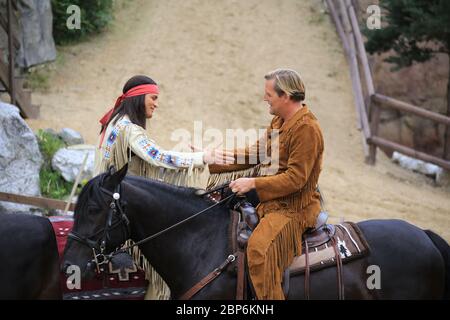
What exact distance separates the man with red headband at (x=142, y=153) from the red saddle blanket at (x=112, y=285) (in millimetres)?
113

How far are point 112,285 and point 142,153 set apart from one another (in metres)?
0.90

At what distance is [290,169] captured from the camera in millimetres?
3693

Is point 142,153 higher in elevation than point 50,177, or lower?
higher

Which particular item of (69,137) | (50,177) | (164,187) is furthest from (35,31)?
(164,187)

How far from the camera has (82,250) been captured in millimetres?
3545

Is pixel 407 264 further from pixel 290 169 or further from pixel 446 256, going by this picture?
pixel 290 169

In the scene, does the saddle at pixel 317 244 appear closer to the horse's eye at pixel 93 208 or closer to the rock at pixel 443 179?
the horse's eye at pixel 93 208

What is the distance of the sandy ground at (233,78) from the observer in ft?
31.9

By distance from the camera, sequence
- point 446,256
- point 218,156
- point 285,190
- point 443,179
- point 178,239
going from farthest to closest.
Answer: point 443,179
point 218,156
point 446,256
point 178,239
point 285,190

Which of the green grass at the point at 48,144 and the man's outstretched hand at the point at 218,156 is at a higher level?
the man's outstretched hand at the point at 218,156

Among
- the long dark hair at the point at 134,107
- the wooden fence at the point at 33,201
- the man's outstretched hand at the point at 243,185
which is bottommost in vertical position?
the wooden fence at the point at 33,201

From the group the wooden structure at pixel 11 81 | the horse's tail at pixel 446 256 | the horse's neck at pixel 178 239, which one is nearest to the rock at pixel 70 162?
the wooden structure at pixel 11 81

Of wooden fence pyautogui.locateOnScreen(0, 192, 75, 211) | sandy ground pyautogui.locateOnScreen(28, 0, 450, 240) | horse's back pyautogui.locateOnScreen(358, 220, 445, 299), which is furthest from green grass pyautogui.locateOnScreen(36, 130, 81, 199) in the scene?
horse's back pyautogui.locateOnScreen(358, 220, 445, 299)
